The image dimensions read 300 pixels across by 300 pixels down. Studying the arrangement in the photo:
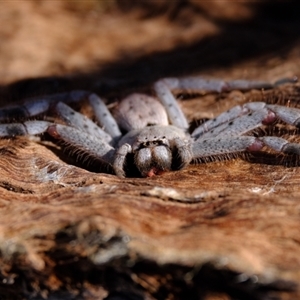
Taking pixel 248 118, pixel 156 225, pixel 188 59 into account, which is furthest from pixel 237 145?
pixel 188 59

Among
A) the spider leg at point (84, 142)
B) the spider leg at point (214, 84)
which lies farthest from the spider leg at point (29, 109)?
the spider leg at point (214, 84)

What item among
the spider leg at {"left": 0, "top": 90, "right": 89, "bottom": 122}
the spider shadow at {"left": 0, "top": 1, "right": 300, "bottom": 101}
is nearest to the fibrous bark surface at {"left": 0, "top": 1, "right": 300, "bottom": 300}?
the spider shadow at {"left": 0, "top": 1, "right": 300, "bottom": 101}

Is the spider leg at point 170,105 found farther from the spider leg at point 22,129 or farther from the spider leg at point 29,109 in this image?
the spider leg at point 22,129

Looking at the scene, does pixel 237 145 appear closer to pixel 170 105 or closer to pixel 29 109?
pixel 170 105

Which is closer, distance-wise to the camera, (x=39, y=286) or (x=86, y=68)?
(x=39, y=286)

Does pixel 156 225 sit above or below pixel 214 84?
below

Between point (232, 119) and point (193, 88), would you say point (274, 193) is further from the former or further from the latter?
point (193, 88)

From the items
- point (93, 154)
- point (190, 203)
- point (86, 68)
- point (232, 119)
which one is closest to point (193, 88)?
point (232, 119)
